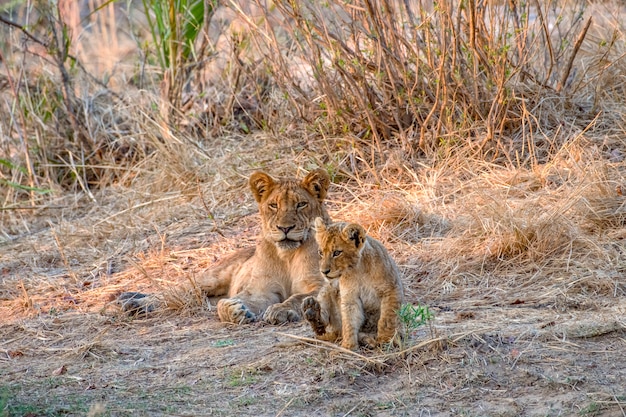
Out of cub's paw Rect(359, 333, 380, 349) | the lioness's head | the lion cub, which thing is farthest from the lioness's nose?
cub's paw Rect(359, 333, 380, 349)

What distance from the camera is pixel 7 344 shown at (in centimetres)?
621

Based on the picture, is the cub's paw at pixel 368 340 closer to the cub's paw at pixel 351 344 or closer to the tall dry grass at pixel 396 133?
the cub's paw at pixel 351 344

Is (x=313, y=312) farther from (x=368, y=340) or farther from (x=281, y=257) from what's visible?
(x=281, y=257)

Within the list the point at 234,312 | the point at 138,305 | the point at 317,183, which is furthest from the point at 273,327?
the point at 138,305

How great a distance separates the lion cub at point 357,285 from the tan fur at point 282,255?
3.75ft

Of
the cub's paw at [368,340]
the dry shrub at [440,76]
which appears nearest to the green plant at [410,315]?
the cub's paw at [368,340]

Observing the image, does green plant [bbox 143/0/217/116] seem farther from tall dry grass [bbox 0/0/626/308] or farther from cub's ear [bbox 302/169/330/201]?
cub's ear [bbox 302/169/330/201]

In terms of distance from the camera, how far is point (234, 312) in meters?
6.12

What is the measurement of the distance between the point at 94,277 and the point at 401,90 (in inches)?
111

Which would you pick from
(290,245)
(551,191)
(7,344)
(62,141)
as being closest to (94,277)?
(7,344)

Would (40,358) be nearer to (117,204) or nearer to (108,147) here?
(117,204)

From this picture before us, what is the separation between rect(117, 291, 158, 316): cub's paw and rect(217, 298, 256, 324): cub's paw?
618 millimetres

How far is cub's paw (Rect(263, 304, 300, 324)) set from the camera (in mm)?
5977

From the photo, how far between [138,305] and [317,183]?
4.88ft
